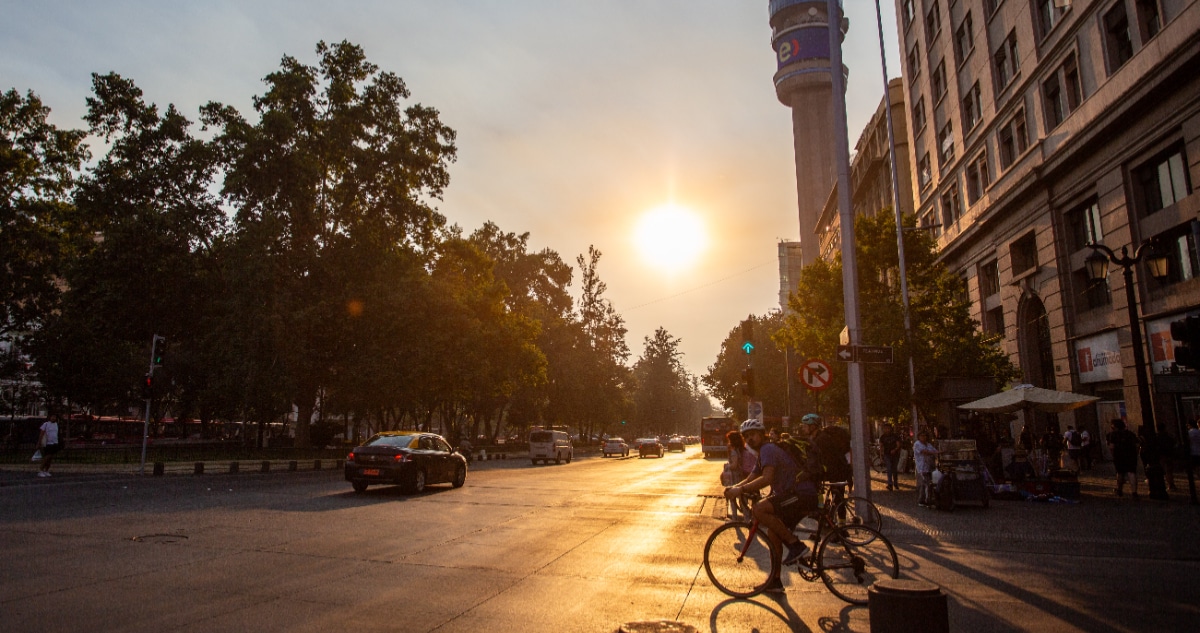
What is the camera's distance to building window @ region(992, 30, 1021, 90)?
91.0 feet

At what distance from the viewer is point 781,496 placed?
695 cm

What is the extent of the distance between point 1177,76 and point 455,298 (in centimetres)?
2795

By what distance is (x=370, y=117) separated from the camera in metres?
33.8

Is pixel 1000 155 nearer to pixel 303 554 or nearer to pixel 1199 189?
pixel 1199 189

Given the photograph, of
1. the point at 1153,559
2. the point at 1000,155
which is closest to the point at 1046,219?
the point at 1000,155

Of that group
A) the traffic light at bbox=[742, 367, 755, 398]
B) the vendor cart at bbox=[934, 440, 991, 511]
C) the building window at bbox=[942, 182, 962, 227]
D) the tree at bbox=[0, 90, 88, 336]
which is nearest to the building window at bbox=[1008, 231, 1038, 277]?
the building window at bbox=[942, 182, 962, 227]

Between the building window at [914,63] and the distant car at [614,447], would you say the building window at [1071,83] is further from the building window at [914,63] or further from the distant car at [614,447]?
the distant car at [614,447]

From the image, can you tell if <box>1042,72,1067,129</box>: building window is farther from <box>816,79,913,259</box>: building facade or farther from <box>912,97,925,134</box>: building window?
<box>816,79,913,259</box>: building facade

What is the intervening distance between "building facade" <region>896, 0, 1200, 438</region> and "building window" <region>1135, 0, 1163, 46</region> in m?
0.03

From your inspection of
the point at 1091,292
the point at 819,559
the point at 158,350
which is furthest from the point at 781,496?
the point at 1091,292

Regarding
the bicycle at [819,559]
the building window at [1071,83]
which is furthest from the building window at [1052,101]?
the bicycle at [819,559]

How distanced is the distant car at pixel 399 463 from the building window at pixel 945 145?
28378 millimetres

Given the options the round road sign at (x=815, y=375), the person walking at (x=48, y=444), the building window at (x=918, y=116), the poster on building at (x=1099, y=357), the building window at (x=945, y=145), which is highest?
the building window at (x=918, y=116)

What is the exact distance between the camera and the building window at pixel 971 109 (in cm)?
3127
